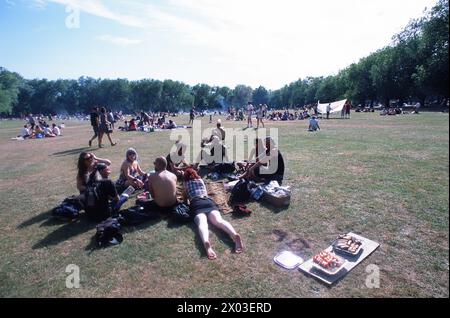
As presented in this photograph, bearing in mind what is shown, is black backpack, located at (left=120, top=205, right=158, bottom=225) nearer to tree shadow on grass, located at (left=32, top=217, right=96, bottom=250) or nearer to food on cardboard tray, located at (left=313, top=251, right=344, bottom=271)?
tree shadow on grass, located at (left=32, top=217, right=96, bottom=250)

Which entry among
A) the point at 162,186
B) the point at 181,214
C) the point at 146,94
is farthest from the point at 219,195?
the point at 146,94

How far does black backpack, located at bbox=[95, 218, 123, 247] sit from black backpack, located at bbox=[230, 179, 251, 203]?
9.18ft

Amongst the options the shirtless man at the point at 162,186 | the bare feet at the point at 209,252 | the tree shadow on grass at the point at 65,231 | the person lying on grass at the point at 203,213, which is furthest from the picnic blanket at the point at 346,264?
the tree shadow on grass at the point at 65,231

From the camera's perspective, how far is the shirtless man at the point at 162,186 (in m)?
5.98

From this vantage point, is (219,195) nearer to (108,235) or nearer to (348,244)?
(108,235)

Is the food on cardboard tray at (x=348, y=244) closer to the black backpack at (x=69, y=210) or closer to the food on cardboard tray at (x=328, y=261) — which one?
the food on cardboard tray at (x=328, y=261)

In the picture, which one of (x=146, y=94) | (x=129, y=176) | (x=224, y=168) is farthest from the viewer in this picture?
(x=146, y=94)

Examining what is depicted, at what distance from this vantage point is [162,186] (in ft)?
19.7

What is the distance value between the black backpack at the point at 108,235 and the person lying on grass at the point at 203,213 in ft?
4.87

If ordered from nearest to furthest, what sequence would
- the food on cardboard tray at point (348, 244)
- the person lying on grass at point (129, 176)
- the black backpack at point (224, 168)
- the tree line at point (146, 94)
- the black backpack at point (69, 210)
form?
the food on cardboard tray at point (348, 244), the black backpack at point (69, 210), the person lying on grass at point (129, 176), the black backpack at point (224, 168), the tree line at point (146, 94)

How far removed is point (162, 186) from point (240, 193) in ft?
6.52

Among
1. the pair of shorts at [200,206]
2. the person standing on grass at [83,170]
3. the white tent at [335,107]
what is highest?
the white tent at [335,107]

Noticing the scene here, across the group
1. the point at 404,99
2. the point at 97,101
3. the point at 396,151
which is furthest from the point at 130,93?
the point at 396,151
